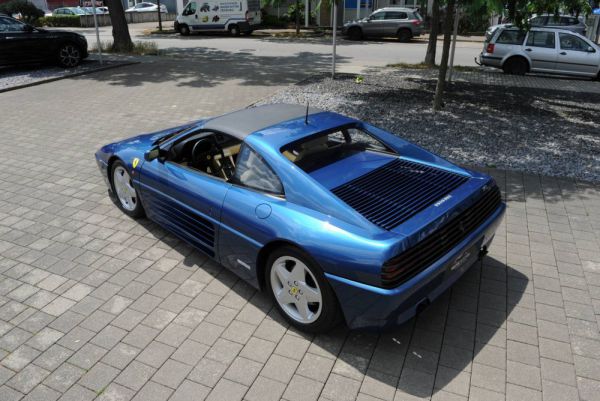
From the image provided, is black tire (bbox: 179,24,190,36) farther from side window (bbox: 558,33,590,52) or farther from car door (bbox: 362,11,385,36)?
side window (bbox: 558,33,590,52)

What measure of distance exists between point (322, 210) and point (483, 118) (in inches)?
278

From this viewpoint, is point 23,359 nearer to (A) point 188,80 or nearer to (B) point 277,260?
(B) point 277,260

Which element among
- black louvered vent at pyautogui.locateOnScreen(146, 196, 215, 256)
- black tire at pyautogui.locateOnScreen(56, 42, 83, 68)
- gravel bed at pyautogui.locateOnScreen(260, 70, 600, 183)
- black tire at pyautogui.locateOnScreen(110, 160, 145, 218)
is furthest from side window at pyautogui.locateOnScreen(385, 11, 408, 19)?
black louvered vent at pyautogui.locateOnScreen(146, 196, 215, 256)

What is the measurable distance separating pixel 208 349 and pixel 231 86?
9894 mm

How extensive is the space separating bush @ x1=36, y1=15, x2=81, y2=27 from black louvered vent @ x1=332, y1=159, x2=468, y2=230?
38659mm

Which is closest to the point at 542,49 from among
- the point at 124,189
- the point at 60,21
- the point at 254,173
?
the point at 124,189

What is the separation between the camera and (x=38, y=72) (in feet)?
46.4

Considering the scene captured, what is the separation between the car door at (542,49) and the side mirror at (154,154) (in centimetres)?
1326

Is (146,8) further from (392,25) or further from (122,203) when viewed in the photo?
(122,203)

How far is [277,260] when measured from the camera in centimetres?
351

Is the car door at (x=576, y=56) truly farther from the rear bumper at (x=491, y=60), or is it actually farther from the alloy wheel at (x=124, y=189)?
the alloy wheel at (x=124, y=189)

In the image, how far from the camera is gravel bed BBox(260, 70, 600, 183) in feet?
23.8

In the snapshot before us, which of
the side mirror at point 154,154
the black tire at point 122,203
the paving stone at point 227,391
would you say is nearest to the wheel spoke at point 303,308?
the paving stone at point 227,391

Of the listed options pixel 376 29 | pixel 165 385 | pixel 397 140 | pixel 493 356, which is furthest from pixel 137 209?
pixel 376 29
